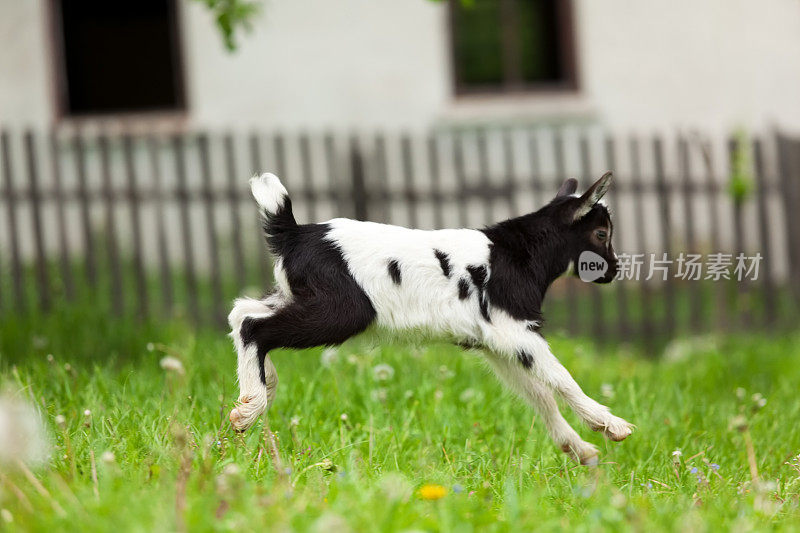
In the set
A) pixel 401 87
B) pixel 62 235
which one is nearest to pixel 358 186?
pixel 62 235

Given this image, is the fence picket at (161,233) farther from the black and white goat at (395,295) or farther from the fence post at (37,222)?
the black and white goat at (395,295)

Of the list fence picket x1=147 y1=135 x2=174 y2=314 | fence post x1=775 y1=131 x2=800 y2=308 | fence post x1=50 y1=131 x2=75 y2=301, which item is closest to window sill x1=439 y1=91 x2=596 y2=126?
fence post x1=775 y1=131 x2=800 y2=308

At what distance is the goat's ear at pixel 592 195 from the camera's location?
125 inches

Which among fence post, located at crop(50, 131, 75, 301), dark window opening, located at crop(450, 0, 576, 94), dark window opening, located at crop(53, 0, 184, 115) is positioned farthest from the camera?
dark window opening, located at crop(53, 0, 184, 115)

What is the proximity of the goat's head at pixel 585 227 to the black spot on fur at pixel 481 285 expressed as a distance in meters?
0.40

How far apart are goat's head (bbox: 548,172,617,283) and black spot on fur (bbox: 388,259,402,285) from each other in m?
0.69

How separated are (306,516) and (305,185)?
19.4 feet

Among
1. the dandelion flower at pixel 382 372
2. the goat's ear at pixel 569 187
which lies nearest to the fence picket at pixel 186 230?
the dandelion flower at pixel 382 372

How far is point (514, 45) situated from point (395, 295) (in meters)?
8.29

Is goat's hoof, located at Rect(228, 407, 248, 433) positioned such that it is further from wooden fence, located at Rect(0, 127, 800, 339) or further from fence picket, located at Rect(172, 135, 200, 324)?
fence picket, located at Rect(172, 135, 200, 324)

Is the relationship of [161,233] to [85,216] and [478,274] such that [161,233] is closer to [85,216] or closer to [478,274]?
[85,216]

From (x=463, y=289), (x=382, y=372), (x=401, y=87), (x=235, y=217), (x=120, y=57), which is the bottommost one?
(x=382, y=372)

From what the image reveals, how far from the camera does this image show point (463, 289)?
3119 millimetres

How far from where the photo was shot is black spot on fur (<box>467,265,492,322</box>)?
10.3 feet
